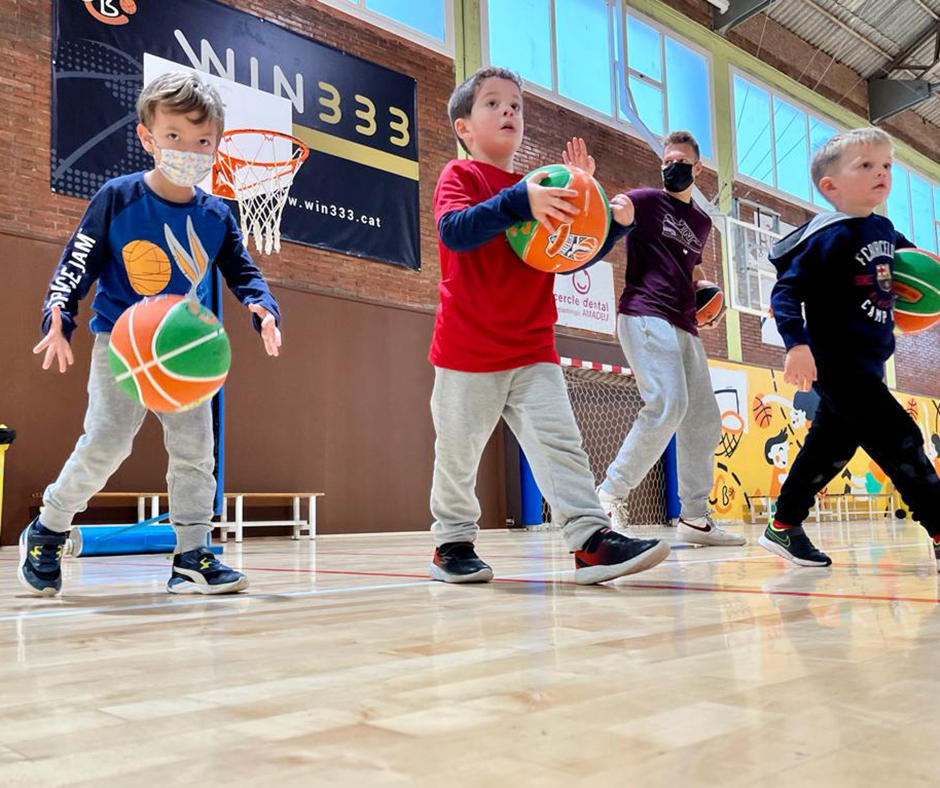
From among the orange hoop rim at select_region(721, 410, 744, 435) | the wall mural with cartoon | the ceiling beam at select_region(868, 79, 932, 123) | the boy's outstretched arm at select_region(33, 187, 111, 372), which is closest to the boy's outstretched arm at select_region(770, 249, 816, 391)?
the boy's outstretched arm at select_region(33, 187, 111, 372)

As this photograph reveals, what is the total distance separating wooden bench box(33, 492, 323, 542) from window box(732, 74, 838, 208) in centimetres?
822

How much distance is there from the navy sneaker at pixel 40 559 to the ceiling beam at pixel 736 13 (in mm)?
11967

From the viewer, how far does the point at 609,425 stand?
10.6m

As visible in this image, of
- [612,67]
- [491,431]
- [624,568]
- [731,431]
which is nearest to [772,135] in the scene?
[612,67]

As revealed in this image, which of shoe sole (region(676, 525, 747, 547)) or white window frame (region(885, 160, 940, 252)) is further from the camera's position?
white window frame (region(885, 160, 940, 252))

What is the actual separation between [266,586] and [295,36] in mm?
6960

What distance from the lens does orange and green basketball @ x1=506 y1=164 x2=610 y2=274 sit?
222cm

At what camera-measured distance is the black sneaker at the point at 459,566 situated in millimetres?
2316

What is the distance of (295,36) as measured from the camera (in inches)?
322

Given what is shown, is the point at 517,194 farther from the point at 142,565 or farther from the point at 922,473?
the point at 142,565

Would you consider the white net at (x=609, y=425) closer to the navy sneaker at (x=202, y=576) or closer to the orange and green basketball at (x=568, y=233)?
the orange and green basketball at (x=568, y=233)

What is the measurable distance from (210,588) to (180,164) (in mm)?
1023

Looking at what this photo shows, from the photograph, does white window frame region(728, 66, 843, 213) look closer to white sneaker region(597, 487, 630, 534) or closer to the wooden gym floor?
white sneaker region(597, 487, 630, 534)

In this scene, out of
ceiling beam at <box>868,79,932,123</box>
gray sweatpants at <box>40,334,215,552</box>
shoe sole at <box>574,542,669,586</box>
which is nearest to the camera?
shoe sole at <box>574,542,669,586</box>
